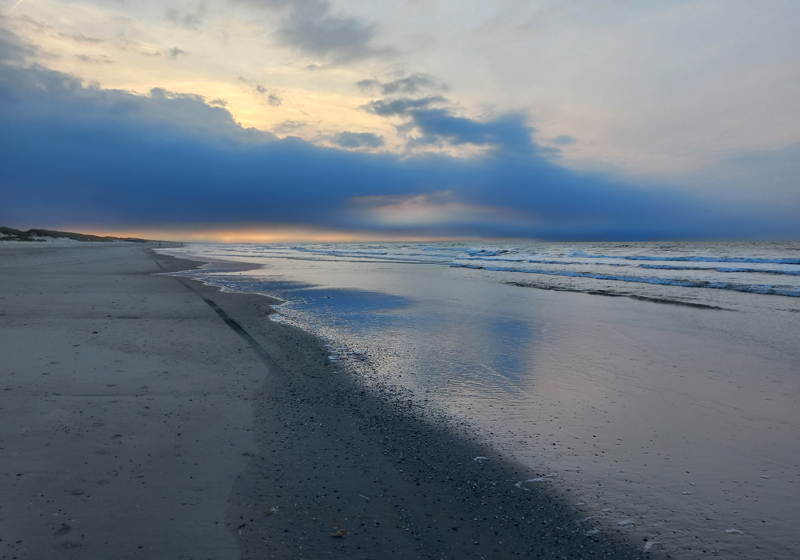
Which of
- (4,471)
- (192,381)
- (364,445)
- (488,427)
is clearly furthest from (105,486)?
(488,427)

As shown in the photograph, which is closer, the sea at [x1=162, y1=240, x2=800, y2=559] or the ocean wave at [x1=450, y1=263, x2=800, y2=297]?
the sea at [x1=162, y1=240, x2=800, y2=559]

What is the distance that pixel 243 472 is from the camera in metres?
3.48

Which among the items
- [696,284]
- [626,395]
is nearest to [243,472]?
[626,395]

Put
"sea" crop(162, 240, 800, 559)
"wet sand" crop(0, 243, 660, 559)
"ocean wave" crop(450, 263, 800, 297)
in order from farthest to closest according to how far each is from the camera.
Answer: "ocean wave" crop(450, 263, 800, 297) → "sea" crop(162, 240, 800, 559) → "wet sand" crop(0, 243, 660, 559)

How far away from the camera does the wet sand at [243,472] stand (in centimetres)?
271

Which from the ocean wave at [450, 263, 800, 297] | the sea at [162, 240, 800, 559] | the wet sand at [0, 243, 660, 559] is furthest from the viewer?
the ocean wave at [450, 263, 800, 297]

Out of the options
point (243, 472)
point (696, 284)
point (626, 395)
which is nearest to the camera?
point (243, 472)

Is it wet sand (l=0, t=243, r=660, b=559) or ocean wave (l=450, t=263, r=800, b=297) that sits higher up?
ocean wave (l=450, t=263, r=800, b=297)

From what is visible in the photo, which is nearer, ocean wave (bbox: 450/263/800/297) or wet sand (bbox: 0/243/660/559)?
wet sand (bbox: 0/243/660/559)

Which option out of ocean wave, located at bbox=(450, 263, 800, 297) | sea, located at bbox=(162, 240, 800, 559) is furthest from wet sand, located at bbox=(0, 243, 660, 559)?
ocean wave, located at bbox=(450, 263, 800, 297)

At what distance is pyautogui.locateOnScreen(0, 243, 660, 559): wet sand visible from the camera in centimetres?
271

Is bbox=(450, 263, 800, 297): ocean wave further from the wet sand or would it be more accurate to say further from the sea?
the wet sand

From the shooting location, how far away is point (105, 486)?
10.5 feet

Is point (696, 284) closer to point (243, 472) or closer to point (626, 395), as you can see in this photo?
point (626, 395)
